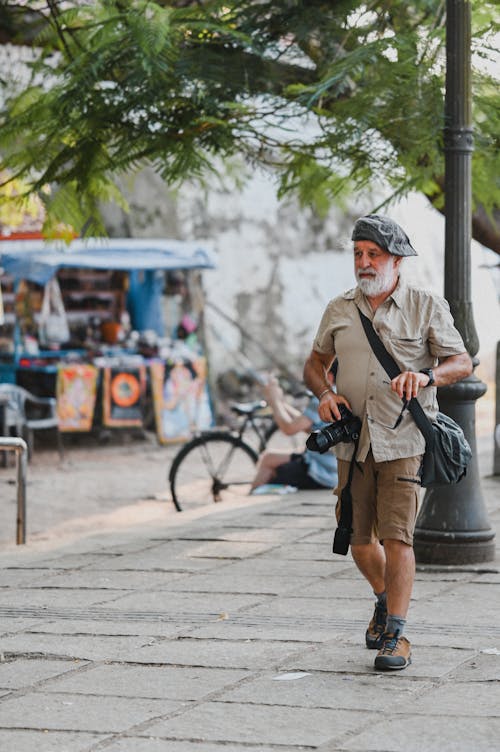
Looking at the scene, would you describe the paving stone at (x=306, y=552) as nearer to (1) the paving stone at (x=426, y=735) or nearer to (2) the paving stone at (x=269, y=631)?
(2) the paving stone at (x=269, y=631)

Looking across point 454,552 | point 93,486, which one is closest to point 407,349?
point 454,552

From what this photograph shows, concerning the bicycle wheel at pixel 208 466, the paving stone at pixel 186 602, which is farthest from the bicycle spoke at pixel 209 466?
the paving stone at pixel 186 602

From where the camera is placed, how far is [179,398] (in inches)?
738

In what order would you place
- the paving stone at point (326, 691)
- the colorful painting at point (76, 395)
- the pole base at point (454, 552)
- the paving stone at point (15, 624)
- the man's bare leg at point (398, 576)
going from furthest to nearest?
the colorful painting at point (76, 395) → the pole base at point (454, 552) → the paving stone at point (15, 624) → the man's bare leg at point (398, 576) → the paving stone at point (326, 691)

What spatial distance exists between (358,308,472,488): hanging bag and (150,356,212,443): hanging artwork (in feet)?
42.6

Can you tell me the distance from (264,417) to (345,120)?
17.2 ft

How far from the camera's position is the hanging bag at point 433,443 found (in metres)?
5.23

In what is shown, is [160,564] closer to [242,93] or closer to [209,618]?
[209,618]

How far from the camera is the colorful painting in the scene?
1736cm

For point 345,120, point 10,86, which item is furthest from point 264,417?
point 345,120

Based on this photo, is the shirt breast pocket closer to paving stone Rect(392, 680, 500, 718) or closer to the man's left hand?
the man's left hand

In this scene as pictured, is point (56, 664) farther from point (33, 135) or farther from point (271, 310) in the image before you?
point (271, 310)

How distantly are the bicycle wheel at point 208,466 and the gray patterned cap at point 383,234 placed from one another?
6538 millimetres

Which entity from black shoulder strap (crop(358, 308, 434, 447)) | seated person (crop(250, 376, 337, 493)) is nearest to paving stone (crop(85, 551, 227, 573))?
black shoulder strap (crop(358, 308, 434, 447))
